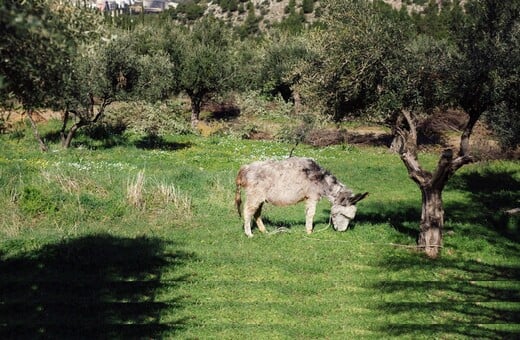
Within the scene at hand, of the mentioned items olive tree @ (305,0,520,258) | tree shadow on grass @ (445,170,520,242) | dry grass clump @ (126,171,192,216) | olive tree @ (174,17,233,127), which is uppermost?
olive tree @ (305,0,520,258)

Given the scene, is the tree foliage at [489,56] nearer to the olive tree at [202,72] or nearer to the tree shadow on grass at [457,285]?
the tree shadow on grass at [457,285]

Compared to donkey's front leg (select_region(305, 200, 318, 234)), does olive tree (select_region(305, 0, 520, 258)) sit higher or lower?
higher

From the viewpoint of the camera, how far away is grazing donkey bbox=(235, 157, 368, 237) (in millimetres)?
17156

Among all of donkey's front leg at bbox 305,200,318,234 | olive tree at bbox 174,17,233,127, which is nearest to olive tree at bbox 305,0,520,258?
donkey's front leg at bbox 305,200,318,234

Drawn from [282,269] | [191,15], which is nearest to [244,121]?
[282,269]

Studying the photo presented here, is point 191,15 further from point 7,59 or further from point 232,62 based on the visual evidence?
point 7,59

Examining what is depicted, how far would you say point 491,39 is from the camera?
680 inches

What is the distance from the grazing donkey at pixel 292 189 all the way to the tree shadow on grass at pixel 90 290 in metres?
3.07

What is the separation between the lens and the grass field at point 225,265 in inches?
437

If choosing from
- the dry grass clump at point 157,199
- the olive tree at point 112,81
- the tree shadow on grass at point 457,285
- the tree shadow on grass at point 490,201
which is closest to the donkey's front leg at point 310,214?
the tree shadow on grass at point 457,285

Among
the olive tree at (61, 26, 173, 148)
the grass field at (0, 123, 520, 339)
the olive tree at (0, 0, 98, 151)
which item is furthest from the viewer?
the olive tree at (61, 26, 173, 148)

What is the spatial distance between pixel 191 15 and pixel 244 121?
6828 cm

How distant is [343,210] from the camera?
696 inches

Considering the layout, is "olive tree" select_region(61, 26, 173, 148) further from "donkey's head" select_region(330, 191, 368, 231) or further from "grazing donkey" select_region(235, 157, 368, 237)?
"donkey's head" select_region(330, 191, 368, 231)
